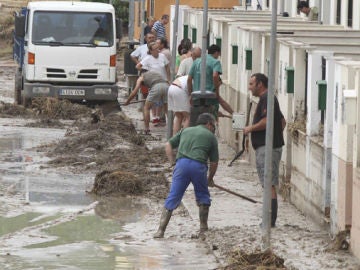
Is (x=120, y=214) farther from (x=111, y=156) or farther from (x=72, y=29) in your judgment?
(x=72, y=29)

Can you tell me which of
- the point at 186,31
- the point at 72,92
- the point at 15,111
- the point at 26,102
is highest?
the point at 186,31

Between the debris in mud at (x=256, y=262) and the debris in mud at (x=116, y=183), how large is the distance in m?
5.65

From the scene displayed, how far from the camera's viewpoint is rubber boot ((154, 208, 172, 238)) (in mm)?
15712

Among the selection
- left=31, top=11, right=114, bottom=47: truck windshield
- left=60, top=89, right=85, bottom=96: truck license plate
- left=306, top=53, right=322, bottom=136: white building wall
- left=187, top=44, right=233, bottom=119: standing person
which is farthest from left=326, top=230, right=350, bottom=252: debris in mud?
left=60, top=89, right=85, bottom=96: truck license plate

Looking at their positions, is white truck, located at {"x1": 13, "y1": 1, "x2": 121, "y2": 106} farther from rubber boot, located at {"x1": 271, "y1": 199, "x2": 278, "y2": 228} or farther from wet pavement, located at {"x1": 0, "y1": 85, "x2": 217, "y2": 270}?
rubber boot, located at {"x1": 271, "y1": 199, "x2": 278, "y2": 228}

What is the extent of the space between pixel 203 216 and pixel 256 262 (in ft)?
7.52

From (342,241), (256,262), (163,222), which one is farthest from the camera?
(163,222)

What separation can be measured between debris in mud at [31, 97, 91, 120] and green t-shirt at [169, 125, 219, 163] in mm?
15107

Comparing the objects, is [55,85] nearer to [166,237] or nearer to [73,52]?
[73,52]

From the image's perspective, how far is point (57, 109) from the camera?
A: 30.8m

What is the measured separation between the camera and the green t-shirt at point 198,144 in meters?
15.4

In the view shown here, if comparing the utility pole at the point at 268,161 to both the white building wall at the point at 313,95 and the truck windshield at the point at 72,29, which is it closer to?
the white building wall at the point at 313,95

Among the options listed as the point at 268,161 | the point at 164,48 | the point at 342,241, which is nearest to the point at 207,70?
the point at 164,48

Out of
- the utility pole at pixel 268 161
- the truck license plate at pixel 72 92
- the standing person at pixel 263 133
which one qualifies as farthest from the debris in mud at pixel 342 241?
the truck license plate at pixel 72 92
